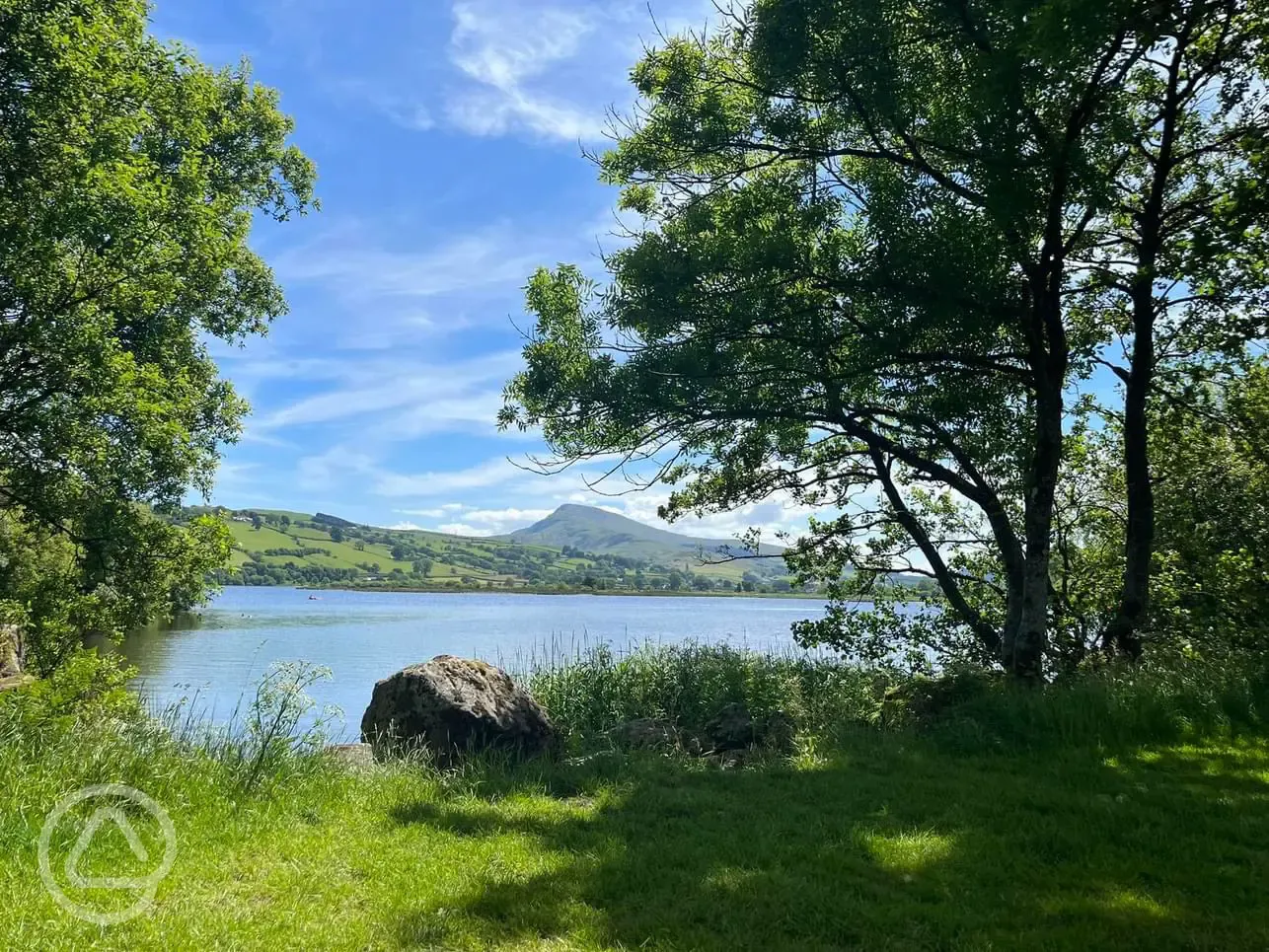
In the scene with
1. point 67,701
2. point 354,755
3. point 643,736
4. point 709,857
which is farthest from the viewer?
point 643,736

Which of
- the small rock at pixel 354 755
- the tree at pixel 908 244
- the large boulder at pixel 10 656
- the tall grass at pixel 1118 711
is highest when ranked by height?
the tree at pixel 908 244

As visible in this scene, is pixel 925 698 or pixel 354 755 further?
pixel 925 698

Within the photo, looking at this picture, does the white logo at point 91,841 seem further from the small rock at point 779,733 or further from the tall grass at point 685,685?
the tall grass at point 685,685

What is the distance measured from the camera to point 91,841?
4.82m

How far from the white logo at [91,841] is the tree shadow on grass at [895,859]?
148 cm

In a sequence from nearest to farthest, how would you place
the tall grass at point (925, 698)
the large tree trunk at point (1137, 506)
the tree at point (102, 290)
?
the tall grass at point (925, 698) < the tree at point (102, 290) < the large tree trunk at point (1137, 506)

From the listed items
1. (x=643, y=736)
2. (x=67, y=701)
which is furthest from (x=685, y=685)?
(x=67, y=701)

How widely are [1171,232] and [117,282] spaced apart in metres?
13.7

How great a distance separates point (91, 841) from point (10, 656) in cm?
1548

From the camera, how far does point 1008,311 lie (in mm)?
9305

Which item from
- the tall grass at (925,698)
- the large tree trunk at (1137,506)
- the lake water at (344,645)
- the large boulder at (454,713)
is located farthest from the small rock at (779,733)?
the lake water at (344,645)

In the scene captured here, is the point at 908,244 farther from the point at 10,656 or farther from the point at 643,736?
the point at 10,656

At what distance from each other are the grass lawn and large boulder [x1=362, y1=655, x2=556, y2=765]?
5.14 feet

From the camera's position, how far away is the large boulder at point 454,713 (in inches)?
350
